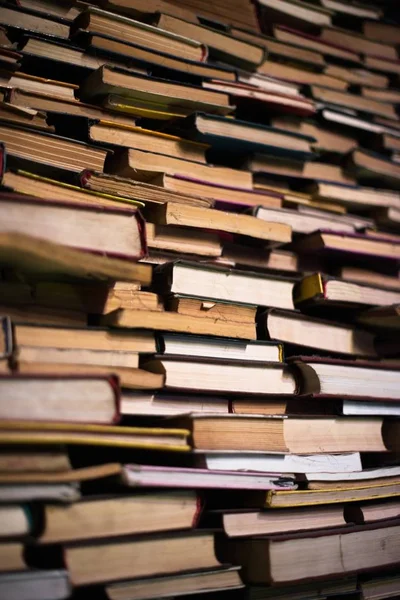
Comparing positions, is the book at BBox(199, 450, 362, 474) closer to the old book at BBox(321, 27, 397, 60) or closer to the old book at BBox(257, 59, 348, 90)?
the old book at BBox(257, 59, 348, 90)

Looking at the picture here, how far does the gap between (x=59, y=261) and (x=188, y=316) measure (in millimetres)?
239

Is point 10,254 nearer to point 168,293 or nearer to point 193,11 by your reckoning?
point 168,293

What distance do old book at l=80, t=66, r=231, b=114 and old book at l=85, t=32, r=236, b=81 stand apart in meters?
0.04

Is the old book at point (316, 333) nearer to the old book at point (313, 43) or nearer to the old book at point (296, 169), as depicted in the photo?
the old book at point (296, 169)

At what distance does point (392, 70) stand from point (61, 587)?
124cm

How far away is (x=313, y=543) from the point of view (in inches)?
37.2

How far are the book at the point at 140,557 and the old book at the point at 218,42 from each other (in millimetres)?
815

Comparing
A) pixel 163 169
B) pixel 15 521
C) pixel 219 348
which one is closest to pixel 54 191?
pixel 163 169

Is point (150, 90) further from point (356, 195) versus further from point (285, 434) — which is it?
point (285, 434)

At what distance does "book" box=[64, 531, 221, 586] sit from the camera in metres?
0.80

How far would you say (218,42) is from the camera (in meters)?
1.20

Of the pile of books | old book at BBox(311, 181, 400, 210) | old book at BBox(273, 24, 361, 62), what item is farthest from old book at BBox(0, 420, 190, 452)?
old book at BBox(273, 24, 361, 62)

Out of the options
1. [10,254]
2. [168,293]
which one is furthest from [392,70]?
[10,254]

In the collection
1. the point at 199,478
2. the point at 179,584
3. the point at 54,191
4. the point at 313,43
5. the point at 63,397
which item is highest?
the point at 313,43
